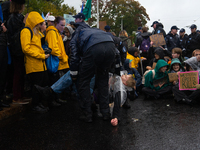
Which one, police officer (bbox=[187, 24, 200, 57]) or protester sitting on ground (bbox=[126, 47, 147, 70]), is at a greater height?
police officer (bbox=[187, 24, 200, 57])

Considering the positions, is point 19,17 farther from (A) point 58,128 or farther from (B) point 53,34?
(A) point 58,128

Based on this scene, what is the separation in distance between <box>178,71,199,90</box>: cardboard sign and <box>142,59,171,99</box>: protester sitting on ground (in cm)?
60

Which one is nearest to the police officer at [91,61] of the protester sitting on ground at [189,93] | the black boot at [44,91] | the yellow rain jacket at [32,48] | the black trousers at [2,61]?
the black boot at [44,91]

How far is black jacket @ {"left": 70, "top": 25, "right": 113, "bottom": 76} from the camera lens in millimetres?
3316

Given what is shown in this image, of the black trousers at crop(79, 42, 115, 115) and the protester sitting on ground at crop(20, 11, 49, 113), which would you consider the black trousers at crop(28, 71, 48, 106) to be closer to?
the protester sitting on ground at crop(20, 11, 49, 113)

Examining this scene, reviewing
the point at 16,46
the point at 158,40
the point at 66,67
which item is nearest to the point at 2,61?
the point at 16,46

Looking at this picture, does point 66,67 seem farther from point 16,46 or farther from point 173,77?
point 173,77

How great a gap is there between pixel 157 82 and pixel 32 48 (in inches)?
131

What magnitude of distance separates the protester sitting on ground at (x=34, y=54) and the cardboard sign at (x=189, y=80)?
3112mm

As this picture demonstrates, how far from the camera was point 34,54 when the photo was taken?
4.00m

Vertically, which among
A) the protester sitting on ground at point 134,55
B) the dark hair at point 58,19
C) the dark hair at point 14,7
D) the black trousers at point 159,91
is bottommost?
the black trousers at point 159,91

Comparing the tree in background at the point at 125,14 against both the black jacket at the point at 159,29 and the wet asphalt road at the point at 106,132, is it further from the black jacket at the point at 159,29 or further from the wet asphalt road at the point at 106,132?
the wet asphalt road at the point at 106,132

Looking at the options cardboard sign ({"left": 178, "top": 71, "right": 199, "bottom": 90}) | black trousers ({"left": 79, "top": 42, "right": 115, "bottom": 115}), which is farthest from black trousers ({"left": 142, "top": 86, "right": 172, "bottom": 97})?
black trousers ({"left": 79, "top": 42, "right": 115, "bottom": 115})

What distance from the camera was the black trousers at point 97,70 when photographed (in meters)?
3.29
